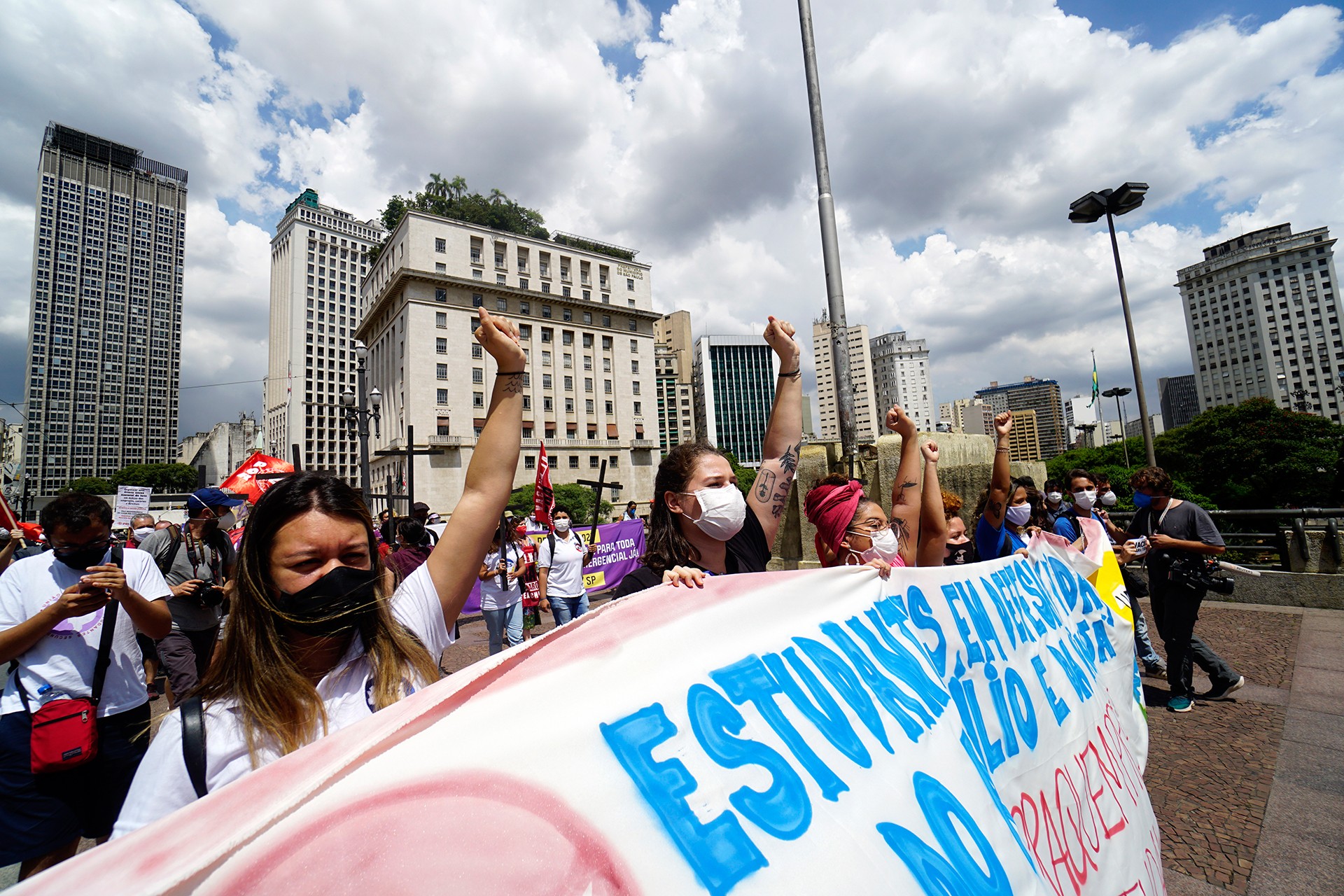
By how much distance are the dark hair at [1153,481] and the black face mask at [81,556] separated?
6675 millimetres

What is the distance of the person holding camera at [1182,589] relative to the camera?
477 cm

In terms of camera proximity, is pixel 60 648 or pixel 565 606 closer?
pixel 60 648

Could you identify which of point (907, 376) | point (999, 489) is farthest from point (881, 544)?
point (907, 376)

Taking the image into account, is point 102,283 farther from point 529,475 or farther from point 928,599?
point 928,599

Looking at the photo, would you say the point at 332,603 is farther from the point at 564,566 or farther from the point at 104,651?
the point at 564,566

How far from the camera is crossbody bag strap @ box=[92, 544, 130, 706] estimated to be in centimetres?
268

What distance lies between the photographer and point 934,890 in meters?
1.13

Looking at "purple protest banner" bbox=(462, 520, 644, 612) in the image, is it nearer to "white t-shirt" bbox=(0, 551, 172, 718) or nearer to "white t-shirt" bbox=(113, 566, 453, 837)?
"white t-shirt" bbox=(0, 551, 172, 718)

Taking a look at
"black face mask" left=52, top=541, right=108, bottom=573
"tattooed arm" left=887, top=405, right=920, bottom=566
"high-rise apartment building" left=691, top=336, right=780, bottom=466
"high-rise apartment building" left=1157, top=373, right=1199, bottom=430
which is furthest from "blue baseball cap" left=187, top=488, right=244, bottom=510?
"high-rise apartment building" left=1157, top=373, right=1199, bottom=430

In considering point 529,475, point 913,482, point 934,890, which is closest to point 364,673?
point 934,890

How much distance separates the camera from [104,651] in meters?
2.71

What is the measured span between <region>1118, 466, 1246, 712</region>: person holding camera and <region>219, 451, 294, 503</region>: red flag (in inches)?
422

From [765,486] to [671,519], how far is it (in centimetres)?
61

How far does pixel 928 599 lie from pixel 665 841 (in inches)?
57.7
